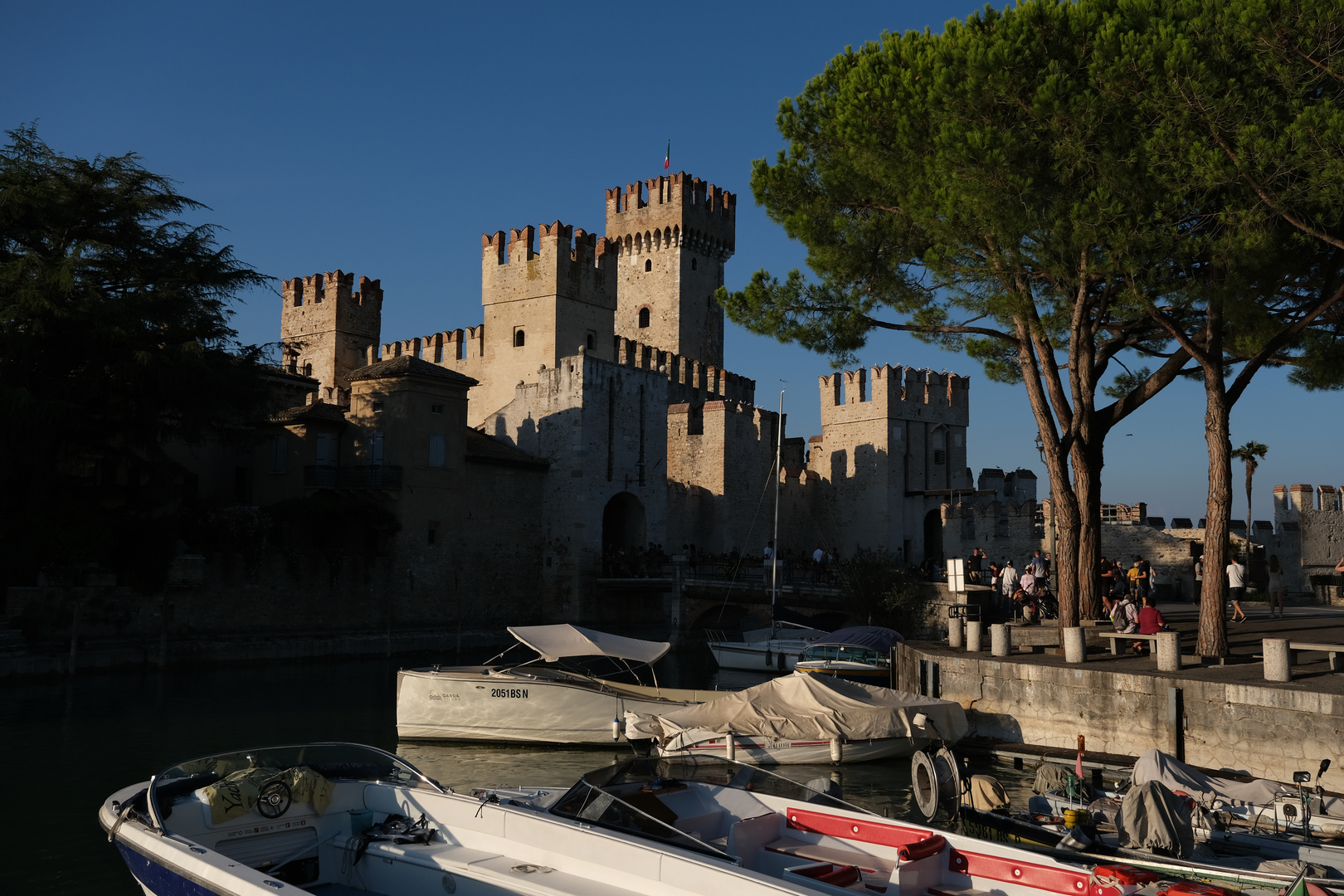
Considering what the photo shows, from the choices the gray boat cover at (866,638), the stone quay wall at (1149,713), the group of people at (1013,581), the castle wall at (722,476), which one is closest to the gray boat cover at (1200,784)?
the stone quay wall at (1149,713)

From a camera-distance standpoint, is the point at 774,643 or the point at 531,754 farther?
the point at 774,643

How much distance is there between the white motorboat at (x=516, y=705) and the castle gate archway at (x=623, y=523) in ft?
53.1

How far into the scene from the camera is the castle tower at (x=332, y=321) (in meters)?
41.1

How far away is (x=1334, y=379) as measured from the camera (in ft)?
49.9

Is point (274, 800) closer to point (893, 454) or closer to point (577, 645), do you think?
point (577, 645)

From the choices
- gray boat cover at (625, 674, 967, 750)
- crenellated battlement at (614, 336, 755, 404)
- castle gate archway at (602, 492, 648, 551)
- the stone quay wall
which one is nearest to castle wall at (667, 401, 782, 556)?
castle gate archway at (602, 492, 648, 551)

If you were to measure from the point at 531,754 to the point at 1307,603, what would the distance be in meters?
20.6

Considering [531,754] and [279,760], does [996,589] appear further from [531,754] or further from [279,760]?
[279,760]

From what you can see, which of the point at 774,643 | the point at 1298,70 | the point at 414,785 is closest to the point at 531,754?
the point at 414,785

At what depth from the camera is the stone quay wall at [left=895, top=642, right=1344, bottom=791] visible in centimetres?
1070

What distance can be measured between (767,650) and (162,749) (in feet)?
41.9

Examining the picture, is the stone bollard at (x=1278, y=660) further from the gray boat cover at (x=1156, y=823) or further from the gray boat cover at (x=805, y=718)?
the gray boat cover at (x=1156, y=823)

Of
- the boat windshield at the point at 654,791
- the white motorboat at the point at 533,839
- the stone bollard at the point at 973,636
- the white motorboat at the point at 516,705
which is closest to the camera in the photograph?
the white motorboat at the point at 533,839

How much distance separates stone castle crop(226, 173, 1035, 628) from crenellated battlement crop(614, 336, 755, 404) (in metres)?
0.10
